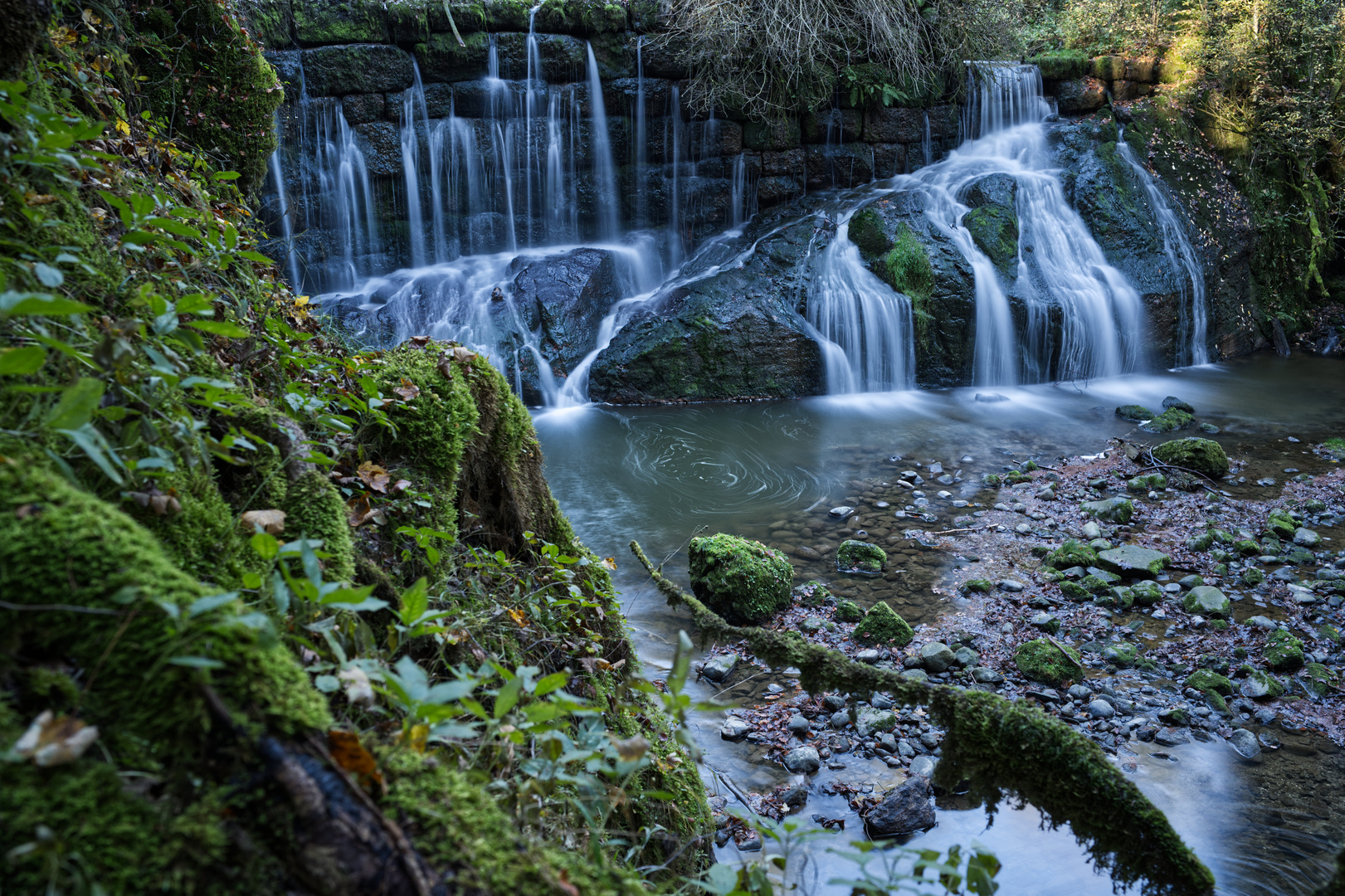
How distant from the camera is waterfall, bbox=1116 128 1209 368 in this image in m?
12.5

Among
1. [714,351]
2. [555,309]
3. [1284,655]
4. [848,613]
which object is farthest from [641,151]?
[1284,655]

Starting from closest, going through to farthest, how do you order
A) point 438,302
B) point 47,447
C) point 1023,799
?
point 47,447 → point 1023,799 → point 438,302

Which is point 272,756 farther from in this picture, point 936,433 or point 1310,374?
point 1310,374

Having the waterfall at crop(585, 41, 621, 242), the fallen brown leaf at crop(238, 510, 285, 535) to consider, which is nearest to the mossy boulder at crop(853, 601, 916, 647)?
the fallen brown leaf at crop(238, 510, 285, 535)

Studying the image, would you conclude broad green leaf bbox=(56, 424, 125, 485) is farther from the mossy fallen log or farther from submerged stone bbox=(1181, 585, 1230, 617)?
submerged stone bbox=(1181, 585, 1230, 617)

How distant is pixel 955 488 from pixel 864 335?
167 inches

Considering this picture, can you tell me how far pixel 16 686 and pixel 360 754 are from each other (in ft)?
1.42

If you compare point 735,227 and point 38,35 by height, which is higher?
point 735,227

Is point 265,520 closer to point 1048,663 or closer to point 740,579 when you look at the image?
point 740,579

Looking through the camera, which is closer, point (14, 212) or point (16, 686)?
point (16, 686)

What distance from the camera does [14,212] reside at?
1.81 m

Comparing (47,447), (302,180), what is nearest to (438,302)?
(302,180)

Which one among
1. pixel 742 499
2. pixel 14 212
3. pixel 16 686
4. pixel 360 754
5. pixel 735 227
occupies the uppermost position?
pixel 735 227

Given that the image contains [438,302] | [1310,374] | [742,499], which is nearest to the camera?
[742,499]
